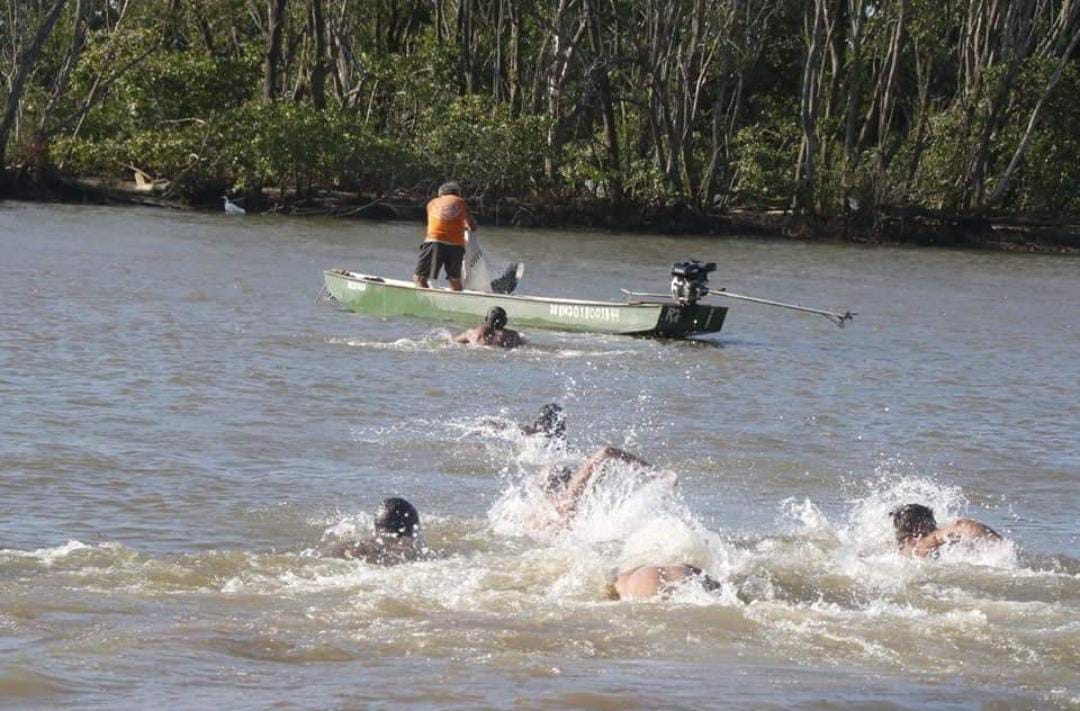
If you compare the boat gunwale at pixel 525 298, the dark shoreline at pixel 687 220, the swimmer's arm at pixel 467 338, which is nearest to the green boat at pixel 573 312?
the boat gunwale at pixel 525 298

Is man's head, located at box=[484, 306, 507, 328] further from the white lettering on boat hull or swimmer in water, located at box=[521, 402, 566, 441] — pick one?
swimmer in water, located at box=[521, 402, 566, 441]

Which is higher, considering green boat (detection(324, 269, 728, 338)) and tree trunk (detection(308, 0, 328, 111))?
tree trunk (detection(308, 0, 328, 111))

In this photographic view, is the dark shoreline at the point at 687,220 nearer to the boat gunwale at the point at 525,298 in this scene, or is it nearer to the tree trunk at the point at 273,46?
the tree trunk at the point at 273,46

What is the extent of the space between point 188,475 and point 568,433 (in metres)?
3.43

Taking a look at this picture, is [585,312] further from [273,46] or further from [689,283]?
[273,46]

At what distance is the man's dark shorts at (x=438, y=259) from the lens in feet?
66.3

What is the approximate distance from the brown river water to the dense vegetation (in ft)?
59.5

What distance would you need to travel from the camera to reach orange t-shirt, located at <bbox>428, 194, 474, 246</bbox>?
2014 cm

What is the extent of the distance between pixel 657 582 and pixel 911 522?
6.61 ft

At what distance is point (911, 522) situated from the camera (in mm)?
9688

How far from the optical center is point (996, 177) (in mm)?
42219

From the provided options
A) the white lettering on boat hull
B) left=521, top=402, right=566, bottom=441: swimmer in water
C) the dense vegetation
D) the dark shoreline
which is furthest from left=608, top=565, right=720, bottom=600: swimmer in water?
the dark shoreline

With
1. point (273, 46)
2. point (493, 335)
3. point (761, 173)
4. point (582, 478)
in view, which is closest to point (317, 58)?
point (273, 46)

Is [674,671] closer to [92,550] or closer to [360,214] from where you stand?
[92,550]
